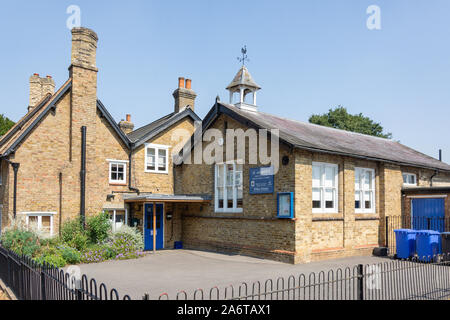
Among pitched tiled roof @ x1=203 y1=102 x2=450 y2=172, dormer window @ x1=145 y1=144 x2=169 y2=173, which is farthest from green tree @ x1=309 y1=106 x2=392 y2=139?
dormer window @ x1=145 y1=144 x2=169 y2=173

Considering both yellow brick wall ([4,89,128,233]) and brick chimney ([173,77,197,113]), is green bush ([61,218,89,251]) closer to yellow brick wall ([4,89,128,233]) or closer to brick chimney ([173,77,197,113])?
yellow brick wall ([4,89,128,233])

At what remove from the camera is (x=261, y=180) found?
15086mm

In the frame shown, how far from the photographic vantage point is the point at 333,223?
14797mm

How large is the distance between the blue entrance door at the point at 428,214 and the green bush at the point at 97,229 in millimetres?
13453

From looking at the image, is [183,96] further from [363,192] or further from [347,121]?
[347,121]

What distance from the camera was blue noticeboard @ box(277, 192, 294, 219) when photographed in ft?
44.4

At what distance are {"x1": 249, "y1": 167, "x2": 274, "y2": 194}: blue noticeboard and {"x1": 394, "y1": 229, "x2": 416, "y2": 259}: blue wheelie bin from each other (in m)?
5.12

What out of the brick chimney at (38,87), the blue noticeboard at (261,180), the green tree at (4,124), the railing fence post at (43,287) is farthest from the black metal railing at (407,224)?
the green tree at (4,124)

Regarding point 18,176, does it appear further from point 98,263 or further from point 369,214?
point 369,214

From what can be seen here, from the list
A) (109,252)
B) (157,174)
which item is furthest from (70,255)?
(157,174)

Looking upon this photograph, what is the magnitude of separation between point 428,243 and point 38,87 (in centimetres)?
2291

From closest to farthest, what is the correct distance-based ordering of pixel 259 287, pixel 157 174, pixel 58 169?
pixel 259 287 < pixel 58 169 < pixel 157 174
